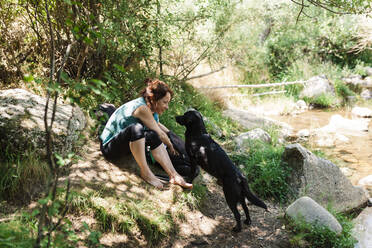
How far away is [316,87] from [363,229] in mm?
8052

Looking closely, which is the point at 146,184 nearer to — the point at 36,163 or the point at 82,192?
the point at 82,192

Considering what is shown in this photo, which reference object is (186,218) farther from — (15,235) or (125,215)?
(15,235)

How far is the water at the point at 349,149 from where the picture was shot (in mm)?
5840

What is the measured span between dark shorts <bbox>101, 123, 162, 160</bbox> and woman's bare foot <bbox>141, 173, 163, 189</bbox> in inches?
14.0

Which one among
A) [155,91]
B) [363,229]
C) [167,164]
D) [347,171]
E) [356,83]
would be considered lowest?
[363,229]

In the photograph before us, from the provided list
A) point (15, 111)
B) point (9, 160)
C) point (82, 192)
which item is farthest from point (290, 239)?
point (15, 111)

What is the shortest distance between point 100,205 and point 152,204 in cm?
60

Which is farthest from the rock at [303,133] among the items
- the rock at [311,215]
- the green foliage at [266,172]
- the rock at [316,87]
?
the rock at [311,215]

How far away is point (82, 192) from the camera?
9.95ft

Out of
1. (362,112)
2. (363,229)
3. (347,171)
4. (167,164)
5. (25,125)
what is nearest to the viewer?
(25,125)

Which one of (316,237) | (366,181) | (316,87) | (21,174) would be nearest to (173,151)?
(21,174)

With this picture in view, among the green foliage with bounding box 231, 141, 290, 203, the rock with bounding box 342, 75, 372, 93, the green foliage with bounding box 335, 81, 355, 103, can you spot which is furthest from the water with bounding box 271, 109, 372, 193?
the rock with bounding box 342, 75, 372, 93

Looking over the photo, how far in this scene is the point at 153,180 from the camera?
3602 mm

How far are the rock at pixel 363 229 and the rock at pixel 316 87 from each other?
7163 mm
